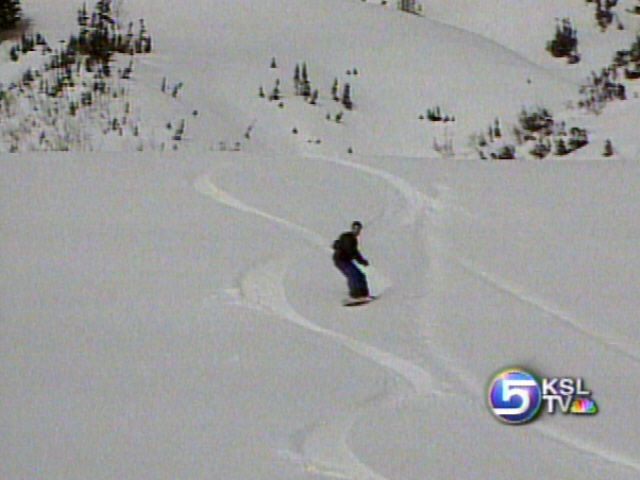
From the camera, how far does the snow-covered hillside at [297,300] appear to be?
5301 millimetres

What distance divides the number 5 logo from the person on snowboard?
178 centimetres

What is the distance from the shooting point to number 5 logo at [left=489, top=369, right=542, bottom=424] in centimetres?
570

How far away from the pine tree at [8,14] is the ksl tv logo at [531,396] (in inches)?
625

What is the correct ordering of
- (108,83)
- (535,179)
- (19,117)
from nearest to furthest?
(535,179) < (19,117) < (108,83)

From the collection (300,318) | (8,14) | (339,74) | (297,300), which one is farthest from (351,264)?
(8,14)

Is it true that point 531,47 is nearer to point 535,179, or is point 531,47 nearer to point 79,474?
point 535,179

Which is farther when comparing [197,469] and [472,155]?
[472,155]

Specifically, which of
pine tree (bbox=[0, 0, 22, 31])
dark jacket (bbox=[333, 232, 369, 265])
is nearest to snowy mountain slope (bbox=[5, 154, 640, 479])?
dark jacket (bbox=[333, 232, 369, 265])

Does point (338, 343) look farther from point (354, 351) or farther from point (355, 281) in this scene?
point (355, 281)

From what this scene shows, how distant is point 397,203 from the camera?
1120 cm

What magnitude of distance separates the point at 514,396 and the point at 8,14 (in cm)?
1630

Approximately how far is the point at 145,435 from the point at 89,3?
60.2 feet

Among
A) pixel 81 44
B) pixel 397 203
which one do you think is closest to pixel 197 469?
pixel 397 203

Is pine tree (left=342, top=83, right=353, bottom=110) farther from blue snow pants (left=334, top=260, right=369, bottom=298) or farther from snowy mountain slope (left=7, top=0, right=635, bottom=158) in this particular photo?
blue snow pants (left=334, top=260, right=369, bottom=298)
